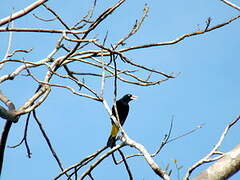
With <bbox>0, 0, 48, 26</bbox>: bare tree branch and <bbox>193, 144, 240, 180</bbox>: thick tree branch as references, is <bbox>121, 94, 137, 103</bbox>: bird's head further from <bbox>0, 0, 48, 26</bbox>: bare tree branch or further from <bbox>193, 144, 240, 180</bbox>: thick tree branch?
<bbox>193, 144, 240, 180</bbox>: thick tree branch

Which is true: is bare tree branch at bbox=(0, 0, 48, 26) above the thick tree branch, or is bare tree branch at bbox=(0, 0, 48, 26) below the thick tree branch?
above

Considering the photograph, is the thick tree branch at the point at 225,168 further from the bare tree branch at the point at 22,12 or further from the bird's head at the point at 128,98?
the bird's head at the point at 128,98

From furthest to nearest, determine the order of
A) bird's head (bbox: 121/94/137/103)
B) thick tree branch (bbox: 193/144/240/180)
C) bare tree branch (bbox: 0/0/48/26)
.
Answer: bird's head (bbox: 121/94/137/103)
bare tree branch (bbox: 0/0/48/26)
thick tree branch (bbox: 193/144/240/180)

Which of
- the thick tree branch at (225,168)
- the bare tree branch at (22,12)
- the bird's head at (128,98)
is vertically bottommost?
the thick tree branch at (225,168)

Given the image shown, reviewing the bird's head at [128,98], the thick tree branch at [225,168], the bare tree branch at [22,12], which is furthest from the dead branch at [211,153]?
the bird's head at [128,98]

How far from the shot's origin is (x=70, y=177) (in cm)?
333

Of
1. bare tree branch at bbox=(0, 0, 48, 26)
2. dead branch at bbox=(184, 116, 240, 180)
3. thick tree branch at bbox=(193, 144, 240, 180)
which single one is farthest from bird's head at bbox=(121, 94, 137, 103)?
thick tree branch at bbox=(193, 144, 240, 180)

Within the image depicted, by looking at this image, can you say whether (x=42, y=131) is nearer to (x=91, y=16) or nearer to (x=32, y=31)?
(x=32, y=31)

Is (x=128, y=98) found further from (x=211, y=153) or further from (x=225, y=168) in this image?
(x=225, y=168)

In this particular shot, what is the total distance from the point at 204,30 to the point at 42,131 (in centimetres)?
171

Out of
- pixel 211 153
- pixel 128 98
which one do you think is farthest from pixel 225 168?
pixel 128 98

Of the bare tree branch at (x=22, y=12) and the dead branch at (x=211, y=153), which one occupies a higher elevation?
the bare tree branch at (x=22, y=12)

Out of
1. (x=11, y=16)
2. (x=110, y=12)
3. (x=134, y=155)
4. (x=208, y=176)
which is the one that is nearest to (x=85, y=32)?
(x=110, y=12)

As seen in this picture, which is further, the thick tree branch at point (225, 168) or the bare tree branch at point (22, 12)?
the bare tree branch at point (22, 12)
